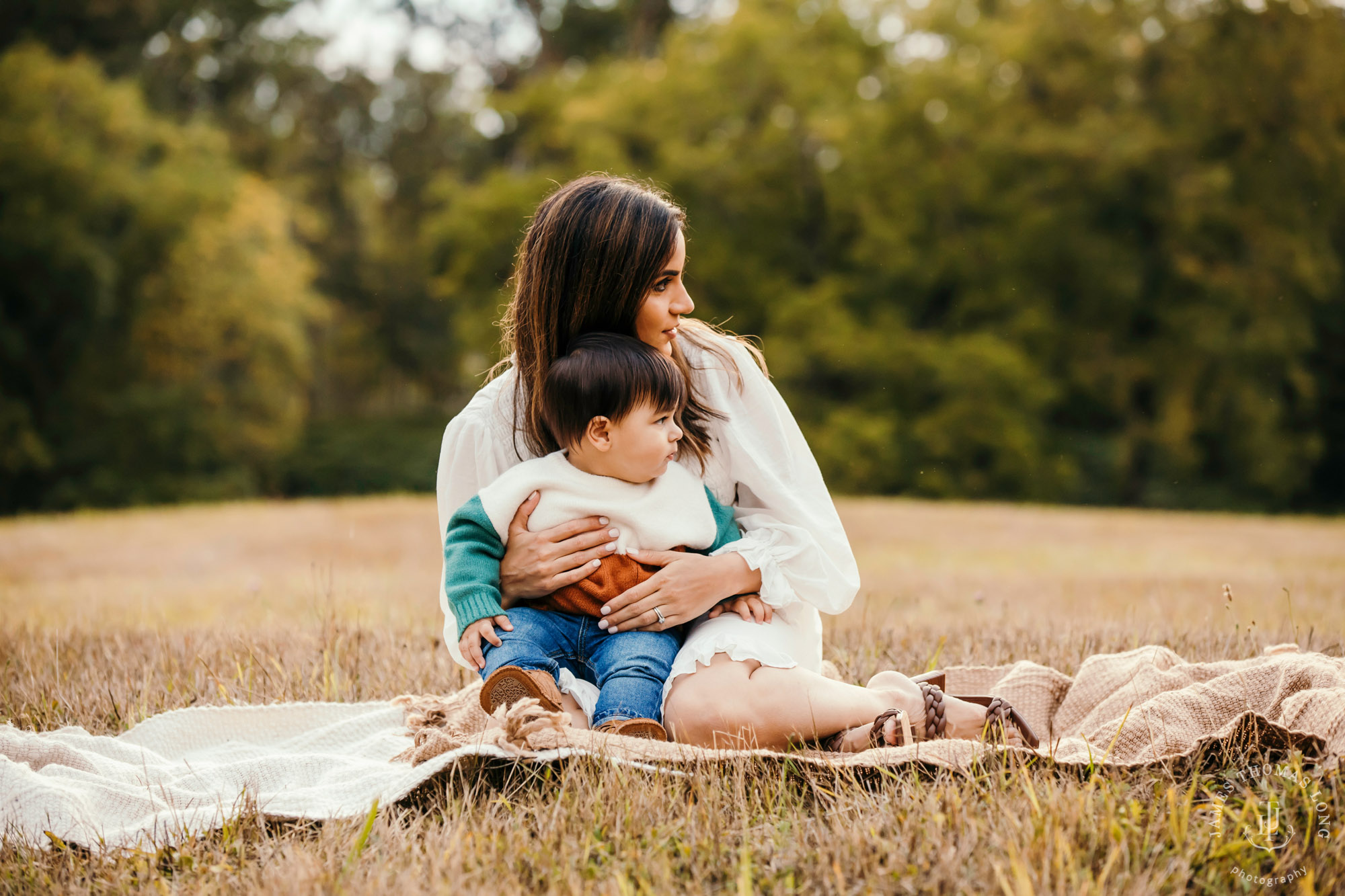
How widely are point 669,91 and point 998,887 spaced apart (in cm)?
1902

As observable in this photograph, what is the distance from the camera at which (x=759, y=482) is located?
275 centimetres

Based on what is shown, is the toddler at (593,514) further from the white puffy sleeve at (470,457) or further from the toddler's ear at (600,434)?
the white puffy sleeve at (470,457)

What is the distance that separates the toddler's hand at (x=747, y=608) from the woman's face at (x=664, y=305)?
66 centimetres

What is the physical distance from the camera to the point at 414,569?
Result: 8180 millimetres

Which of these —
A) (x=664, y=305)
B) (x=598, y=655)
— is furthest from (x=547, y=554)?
(x=664, y=305)

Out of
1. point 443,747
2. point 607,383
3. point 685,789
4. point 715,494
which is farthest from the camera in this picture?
point 715,494

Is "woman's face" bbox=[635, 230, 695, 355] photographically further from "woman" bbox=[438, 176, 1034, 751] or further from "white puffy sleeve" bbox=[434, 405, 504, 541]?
"white puffy sleeve" bbox=[434, 405, 504, 541]

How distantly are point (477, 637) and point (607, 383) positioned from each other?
2.18ft

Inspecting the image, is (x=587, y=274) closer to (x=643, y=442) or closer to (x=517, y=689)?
(x=643, y=442)

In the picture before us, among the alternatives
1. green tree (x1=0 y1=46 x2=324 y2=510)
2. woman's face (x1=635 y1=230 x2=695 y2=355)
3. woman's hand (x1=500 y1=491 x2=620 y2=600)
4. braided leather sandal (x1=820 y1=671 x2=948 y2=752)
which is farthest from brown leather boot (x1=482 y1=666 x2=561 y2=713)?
green tree (x1=0 y1=46 x2=324 y2=510)

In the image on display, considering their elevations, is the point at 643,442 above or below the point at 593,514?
above

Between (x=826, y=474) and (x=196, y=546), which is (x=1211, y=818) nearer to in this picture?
(x=196, y=546)

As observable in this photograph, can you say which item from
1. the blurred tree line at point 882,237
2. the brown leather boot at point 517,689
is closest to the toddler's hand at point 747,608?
the brown leather boot at point 517,689

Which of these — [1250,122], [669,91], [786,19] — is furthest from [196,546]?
[1250,122]
